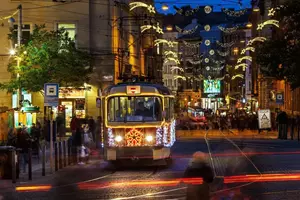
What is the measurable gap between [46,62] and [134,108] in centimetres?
1682

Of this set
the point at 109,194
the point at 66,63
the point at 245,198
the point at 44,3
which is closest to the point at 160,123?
the point at 109,194

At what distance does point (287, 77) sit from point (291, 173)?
12955mm

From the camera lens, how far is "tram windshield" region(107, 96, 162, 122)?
22594 mm

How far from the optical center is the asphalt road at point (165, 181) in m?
15.6

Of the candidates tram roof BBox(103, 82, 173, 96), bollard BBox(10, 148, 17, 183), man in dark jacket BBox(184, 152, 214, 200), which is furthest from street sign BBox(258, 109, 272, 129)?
man in dark jacket BBox(184, 152, 214, 200)

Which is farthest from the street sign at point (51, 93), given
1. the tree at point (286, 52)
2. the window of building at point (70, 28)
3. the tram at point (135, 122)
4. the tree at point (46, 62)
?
the window of building at point (70, 28)

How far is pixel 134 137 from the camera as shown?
22328 millimetres

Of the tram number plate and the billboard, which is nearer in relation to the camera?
the tram number plate

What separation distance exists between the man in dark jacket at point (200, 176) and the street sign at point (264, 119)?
1571 inches

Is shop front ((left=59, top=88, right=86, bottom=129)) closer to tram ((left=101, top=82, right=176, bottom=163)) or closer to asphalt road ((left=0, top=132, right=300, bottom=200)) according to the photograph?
asphalt road ((left=0, top=132, right=300, bottom=200))

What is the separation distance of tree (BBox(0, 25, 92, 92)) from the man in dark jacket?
28660 millimetres

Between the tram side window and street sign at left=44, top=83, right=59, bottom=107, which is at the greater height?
street sign at left=44, top=83, right=59, bottom=107

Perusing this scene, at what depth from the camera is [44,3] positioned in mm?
45812

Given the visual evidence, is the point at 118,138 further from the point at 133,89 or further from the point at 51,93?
the point at 51,93
